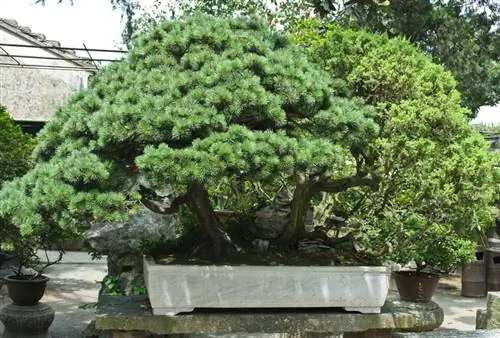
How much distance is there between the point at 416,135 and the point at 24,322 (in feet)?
12.5

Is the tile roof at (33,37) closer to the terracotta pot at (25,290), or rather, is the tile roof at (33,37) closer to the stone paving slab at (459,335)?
the terracotta pot at (25,290)

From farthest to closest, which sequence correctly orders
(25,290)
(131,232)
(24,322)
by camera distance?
(25,290) < (24,322) < (131,232)

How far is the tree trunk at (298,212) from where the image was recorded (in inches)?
127

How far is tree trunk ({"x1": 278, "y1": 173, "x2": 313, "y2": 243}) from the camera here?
3.23m

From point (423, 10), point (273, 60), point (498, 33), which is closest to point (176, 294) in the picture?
point (273, 60)

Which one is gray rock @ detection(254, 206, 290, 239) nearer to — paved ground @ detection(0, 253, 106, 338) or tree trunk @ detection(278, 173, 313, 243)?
tree trunk @ detection(278, 173, 313, 243)

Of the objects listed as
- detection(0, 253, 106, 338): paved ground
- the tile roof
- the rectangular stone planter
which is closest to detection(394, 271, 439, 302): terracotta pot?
the rectangular stone planter

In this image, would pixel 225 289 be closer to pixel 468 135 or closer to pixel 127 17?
pixel 468 135

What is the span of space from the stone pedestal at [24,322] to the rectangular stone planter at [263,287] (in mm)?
2687

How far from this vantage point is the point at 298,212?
336 cm

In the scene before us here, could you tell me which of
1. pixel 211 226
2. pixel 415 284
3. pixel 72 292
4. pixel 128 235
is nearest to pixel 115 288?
pixel 128 235

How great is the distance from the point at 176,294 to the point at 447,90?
1730 mm

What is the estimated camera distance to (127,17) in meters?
5.31

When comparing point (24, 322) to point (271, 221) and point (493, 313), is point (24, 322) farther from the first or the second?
point (493, 313)
